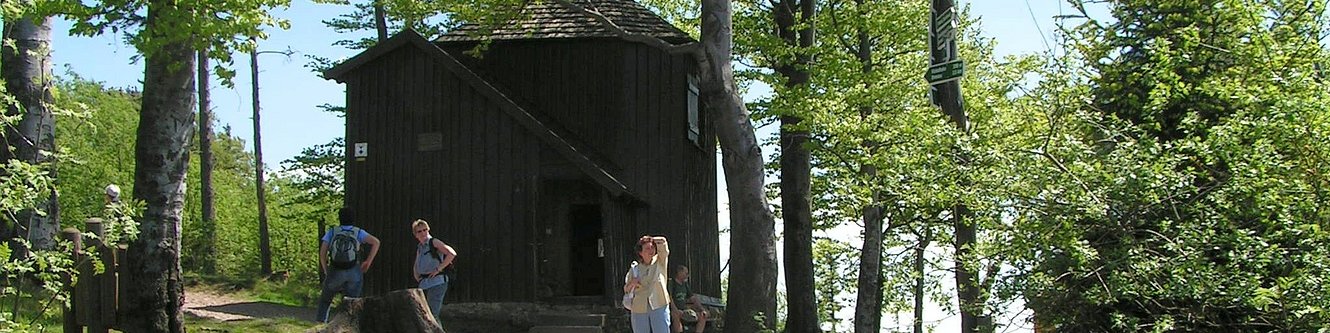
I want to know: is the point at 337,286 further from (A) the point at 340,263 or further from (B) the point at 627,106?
(B) the point at 627,106

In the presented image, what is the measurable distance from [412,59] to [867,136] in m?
7.55

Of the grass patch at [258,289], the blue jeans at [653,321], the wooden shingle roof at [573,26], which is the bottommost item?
the grass patch at [258,289]

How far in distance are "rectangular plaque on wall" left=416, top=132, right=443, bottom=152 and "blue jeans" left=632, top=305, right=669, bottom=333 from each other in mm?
8932

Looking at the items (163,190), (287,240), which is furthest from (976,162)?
(287,240)

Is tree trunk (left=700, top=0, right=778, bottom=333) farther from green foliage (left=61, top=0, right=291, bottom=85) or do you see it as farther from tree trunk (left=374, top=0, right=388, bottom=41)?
tree trunk (left=374, top=0, right=388, bottom=41)

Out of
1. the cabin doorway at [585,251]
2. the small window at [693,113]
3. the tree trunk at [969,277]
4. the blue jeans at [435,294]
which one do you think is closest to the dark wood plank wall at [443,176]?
the cabin doorway at [585,251]

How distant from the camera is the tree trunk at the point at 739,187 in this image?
64.3ft

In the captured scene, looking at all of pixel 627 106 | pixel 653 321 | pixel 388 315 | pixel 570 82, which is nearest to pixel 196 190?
pixel 570 82

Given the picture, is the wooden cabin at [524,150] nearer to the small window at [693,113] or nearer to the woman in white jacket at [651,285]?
the small window at [693,113]

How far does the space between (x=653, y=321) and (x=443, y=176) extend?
8937 mm

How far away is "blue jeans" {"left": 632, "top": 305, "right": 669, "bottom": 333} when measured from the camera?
15.2 m

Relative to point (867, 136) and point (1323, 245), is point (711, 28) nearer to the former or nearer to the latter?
point (867, 136)

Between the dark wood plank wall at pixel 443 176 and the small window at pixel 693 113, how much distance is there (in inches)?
148

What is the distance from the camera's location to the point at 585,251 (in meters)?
26.4
